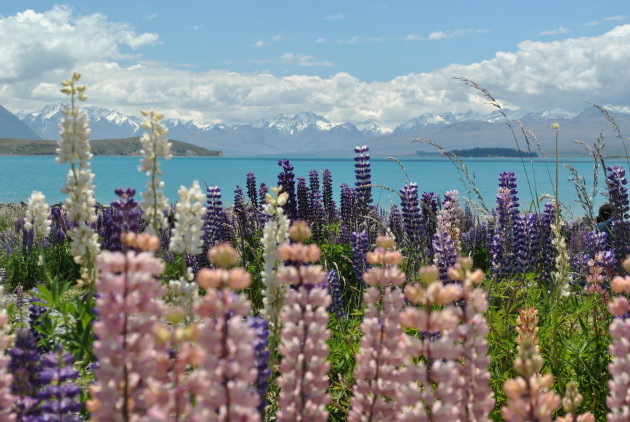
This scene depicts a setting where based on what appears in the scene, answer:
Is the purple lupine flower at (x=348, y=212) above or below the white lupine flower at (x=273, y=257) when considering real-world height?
below

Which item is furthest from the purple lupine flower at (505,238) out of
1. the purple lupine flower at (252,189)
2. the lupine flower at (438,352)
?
the purple lupine flower at (252,189)

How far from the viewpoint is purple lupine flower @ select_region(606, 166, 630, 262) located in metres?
6.83

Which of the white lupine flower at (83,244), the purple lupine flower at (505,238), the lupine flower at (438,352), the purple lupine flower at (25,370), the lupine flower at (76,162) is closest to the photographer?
the lupine flower at (438,352)

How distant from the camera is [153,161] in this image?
8.82 feet

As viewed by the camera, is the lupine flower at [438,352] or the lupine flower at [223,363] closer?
the lupine flower at [223,363]

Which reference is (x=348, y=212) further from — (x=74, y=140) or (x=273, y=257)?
(x=74, y=140)

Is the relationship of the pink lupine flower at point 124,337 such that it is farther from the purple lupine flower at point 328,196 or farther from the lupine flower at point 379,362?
the purple lupine flower at point 328,196

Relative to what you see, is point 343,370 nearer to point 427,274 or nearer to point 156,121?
point 156,121

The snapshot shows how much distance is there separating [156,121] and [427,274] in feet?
5.04

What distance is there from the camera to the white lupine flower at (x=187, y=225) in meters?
2.64

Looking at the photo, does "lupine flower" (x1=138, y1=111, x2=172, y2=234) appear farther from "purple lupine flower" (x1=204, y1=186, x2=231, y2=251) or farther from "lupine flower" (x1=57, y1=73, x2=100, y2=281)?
"purple lupine flower" (x1=204, y1=186, x2=231, y2=251)

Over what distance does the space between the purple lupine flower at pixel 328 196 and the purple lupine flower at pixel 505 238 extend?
4752 mm

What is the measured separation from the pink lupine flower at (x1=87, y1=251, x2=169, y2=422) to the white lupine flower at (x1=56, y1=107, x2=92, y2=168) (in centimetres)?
159

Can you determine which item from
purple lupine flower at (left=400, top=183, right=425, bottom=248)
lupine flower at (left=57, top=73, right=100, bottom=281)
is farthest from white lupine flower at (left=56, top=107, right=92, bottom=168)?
purple lupine flower at (left=400, top=183, right=425, bottom=248)
